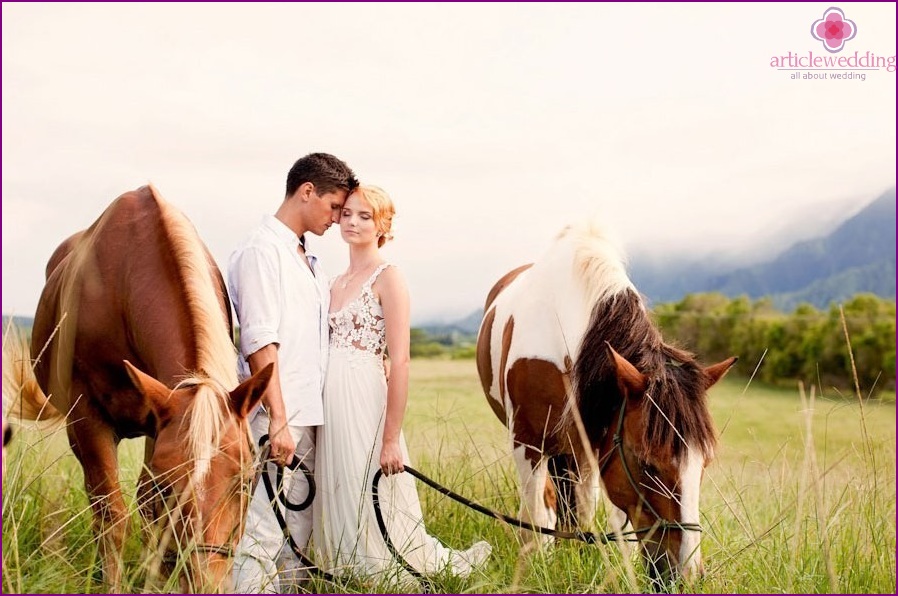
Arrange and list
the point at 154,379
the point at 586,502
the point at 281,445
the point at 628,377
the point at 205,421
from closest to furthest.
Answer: the point at 205,421, the point at 154,379, the point at 281,445, the point at 628,377, the point at 586,502

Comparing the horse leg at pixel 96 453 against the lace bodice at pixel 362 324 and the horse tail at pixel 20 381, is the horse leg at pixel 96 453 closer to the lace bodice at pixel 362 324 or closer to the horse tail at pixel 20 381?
the horse tail at pixel 20 381

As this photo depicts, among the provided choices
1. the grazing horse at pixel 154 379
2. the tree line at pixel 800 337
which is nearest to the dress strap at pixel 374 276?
the grazing horse at pixel 154 379

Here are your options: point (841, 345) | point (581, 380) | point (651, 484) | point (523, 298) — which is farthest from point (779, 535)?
point (841, 345)

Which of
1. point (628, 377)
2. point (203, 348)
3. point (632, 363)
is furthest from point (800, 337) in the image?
point (203, 348)

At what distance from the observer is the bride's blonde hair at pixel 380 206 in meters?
3.72

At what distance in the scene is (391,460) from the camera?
362cm

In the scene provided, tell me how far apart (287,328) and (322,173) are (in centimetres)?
76

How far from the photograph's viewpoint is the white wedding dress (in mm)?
3707

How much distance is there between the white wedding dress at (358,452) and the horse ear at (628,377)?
3.61 feet

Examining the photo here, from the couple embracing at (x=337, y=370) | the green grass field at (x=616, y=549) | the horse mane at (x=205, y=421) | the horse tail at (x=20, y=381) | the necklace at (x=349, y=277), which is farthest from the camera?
the horse tail at (x=20, y=381)

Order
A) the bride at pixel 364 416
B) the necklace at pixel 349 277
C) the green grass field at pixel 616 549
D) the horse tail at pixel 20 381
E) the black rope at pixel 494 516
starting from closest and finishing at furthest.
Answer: the green grass field at pixel 616 549 < the black rope at pixel 494 516 < the bride at pixel 364 416 < the necklace at pixel 349 277 < the horse tail at pixel 20 381

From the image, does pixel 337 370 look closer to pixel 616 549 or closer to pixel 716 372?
pixel 616 549

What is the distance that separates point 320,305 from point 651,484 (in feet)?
5.57

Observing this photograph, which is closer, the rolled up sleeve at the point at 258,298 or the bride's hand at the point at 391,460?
the rolled up sleeve at the point at 258,298
